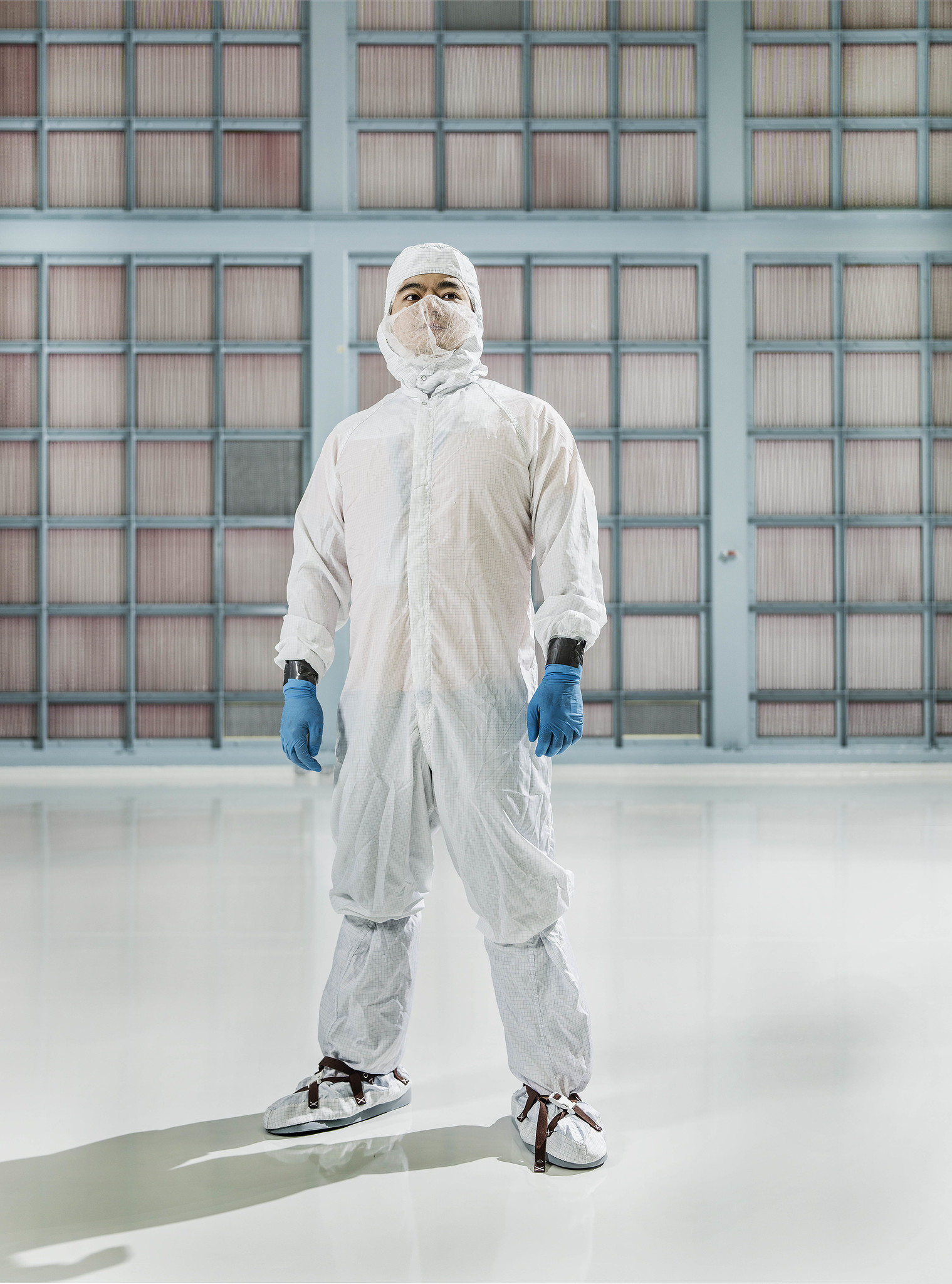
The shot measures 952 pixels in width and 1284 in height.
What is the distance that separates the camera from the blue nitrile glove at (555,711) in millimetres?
1706

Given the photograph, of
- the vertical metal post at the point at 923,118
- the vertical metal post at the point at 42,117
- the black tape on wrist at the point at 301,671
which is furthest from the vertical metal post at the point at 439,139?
the black tape on wrist at the point at 301,671

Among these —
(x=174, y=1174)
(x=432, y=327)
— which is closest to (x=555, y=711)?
(x=432, y=327)

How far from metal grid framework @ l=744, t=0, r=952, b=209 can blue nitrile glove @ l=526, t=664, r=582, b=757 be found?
19.2ft

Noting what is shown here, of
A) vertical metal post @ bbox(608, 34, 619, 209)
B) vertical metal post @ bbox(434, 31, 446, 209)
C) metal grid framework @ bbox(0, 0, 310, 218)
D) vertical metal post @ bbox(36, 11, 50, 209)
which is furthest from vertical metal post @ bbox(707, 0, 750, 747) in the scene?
vertical metal post @ bbox(36, 11, 50, 209)

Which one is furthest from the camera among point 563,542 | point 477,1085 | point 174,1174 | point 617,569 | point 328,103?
point 617,569

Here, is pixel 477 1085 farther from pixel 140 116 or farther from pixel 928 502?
pixel 140 116

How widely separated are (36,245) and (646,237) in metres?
4.20

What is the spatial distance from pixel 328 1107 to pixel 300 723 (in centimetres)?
76

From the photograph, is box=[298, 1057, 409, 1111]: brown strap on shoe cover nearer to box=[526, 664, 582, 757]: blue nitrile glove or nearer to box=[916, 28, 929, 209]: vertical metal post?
box=[526, 664, 582, 757]: blue nitrile glove

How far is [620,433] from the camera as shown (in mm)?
6445

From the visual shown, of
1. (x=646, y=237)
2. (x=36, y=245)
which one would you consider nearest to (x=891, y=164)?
(x=646, y=237)

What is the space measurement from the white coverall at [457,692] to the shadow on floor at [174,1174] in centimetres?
17

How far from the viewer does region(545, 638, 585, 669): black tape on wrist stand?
68.3 inches

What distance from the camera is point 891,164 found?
645 centimetres
